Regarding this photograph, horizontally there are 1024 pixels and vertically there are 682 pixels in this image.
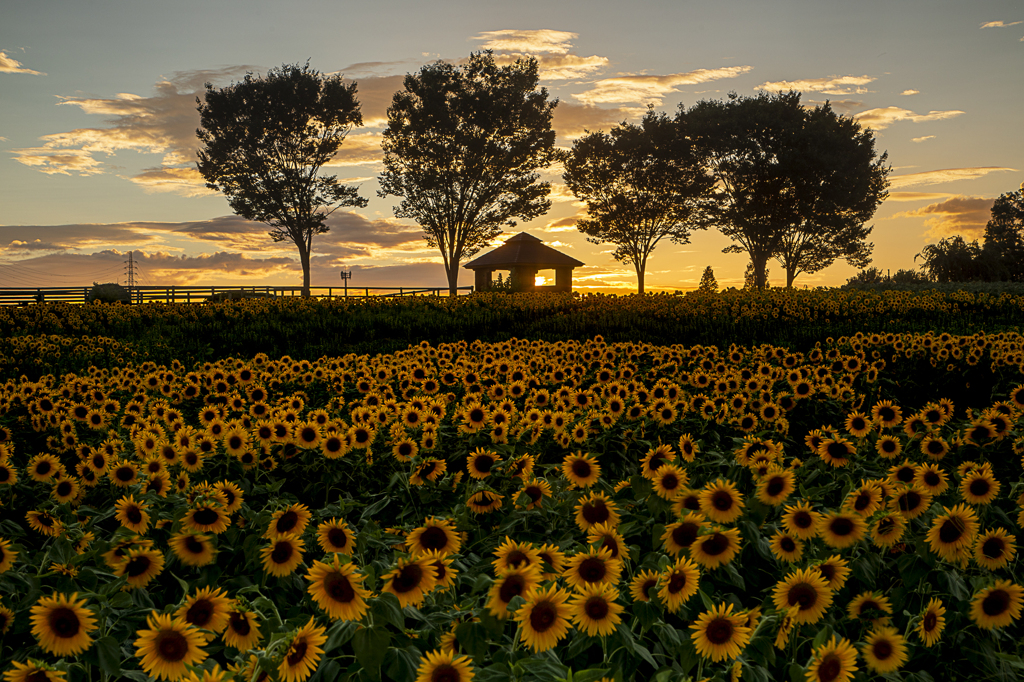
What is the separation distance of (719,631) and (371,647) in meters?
0.96

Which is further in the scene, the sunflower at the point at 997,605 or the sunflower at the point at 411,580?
the sunflower at the point at 997,605

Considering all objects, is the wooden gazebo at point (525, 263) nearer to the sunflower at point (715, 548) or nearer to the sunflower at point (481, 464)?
the sunflower at point (481, 464)

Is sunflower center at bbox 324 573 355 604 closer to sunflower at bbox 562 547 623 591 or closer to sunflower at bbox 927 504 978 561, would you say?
sunflower at bbox 562 547 623 591

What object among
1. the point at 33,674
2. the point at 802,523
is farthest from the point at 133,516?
the point at 802,523

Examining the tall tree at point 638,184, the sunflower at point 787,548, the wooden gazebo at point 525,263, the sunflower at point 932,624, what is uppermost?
the tall tree at point 638,184

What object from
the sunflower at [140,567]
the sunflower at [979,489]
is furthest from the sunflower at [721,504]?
the sunflower at [140,567]

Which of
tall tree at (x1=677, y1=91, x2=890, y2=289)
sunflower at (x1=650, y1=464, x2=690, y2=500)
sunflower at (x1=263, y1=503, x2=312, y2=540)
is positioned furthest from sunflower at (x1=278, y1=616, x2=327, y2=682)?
tall tree at (x1=677, y1=91, x2=890, y2=289)

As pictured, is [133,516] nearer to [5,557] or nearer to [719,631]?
[5,557]

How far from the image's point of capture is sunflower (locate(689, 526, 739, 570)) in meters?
2.30

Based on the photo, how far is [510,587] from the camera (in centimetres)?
190

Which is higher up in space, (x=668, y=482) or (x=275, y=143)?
(x=275, y=143)

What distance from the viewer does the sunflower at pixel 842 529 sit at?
95.3 inches

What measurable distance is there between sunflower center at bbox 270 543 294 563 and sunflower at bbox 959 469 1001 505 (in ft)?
9.01

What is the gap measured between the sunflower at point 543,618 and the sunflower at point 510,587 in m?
0.05
